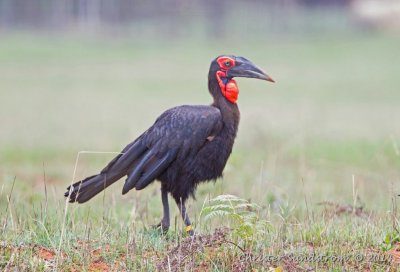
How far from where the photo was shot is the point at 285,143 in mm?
12750

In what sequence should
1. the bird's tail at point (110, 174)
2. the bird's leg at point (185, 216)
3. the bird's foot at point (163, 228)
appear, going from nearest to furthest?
the bird's leg at point (185, 216), the bird's foot at point (163, 228), the bird's tail at point (110, 174)

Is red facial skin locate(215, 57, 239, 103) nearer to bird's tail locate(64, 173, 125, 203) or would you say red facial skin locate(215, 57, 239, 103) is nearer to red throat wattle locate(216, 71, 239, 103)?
red throat wattle locate(216, 71, 239, 103)

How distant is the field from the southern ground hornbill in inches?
9.4

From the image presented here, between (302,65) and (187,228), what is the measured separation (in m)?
26.2

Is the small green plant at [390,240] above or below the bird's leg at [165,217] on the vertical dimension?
above

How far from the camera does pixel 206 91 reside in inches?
929

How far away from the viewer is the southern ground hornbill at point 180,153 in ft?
21.4

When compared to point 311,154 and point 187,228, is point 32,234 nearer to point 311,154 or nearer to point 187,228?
point 187,228

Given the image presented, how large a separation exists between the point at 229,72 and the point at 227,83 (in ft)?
0.32

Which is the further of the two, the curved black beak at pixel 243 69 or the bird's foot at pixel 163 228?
the curved black beak at pixel 243 69

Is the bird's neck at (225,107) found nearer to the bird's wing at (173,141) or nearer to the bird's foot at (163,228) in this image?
the bird's wing at (173,141)

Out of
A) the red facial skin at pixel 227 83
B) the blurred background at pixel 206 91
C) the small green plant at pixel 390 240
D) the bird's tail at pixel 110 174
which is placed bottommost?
the blurred background at pixel 206 91

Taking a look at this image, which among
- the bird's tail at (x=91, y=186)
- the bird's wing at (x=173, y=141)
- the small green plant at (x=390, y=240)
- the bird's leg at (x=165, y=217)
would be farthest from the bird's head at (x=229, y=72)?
the small green plant at (x=390, y=240)

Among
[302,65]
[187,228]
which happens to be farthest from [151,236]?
[302,65]
